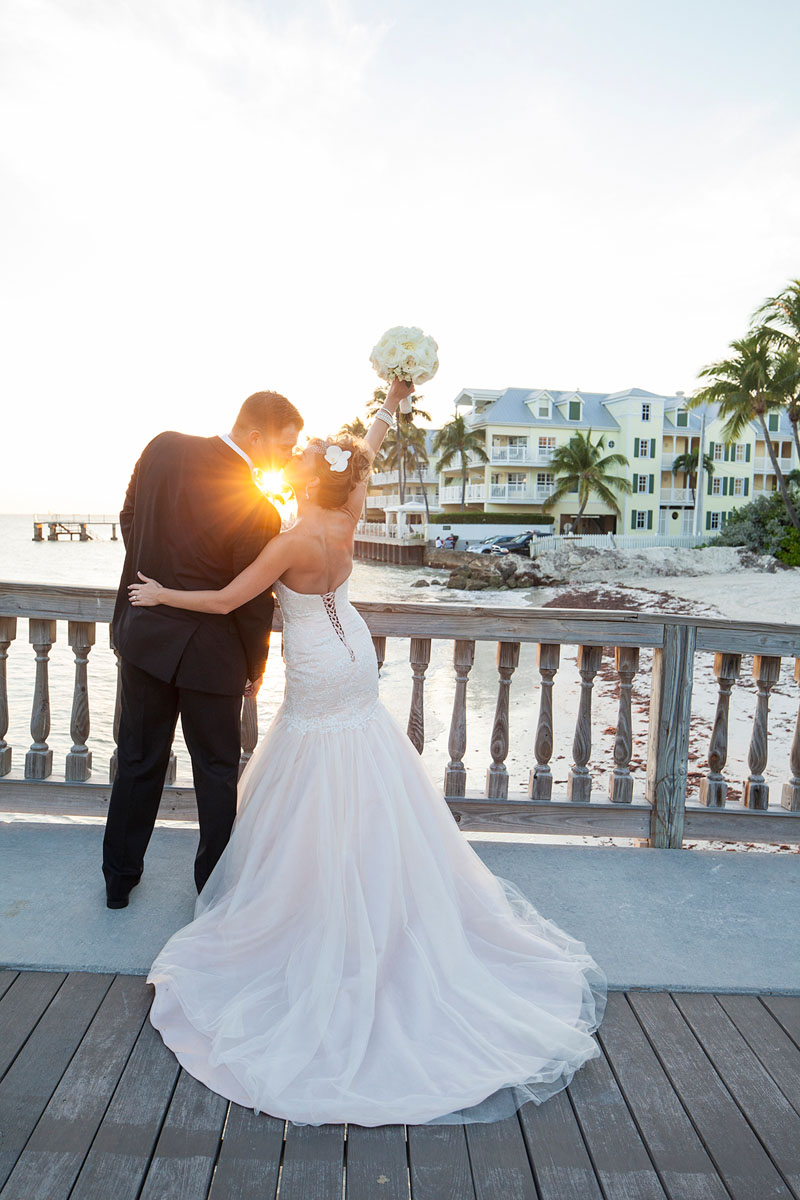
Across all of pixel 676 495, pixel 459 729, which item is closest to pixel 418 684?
pixel 459 729

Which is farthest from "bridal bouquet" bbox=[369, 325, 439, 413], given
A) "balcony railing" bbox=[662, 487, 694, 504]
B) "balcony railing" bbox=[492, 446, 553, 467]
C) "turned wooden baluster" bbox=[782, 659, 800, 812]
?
"balcony railing" bbox=[662, 487, 694, 504]

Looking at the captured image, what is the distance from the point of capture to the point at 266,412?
8.51 feet

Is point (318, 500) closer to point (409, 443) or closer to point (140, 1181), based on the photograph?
point (140, 1181)

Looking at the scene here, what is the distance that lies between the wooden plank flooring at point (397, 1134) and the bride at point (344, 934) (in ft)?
0.24

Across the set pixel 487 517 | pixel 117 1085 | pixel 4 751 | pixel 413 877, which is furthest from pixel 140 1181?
pixel 487 517

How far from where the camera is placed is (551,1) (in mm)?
5211

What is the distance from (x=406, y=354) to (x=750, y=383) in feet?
104

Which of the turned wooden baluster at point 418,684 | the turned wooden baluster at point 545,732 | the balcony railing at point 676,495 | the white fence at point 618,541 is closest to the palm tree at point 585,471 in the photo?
the balcony railing at point 676,495

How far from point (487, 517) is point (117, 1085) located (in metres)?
46.3

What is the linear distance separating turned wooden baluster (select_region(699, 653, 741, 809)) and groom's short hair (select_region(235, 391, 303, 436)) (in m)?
2.26

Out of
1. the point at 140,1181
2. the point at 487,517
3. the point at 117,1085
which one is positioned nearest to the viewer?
the point at 140,1181

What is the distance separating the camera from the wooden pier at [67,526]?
10362 centimetres

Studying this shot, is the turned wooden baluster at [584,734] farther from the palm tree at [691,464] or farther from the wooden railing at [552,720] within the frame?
the palm tree at [691,464]

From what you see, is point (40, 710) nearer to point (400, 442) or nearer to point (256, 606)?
point (256, 606)
